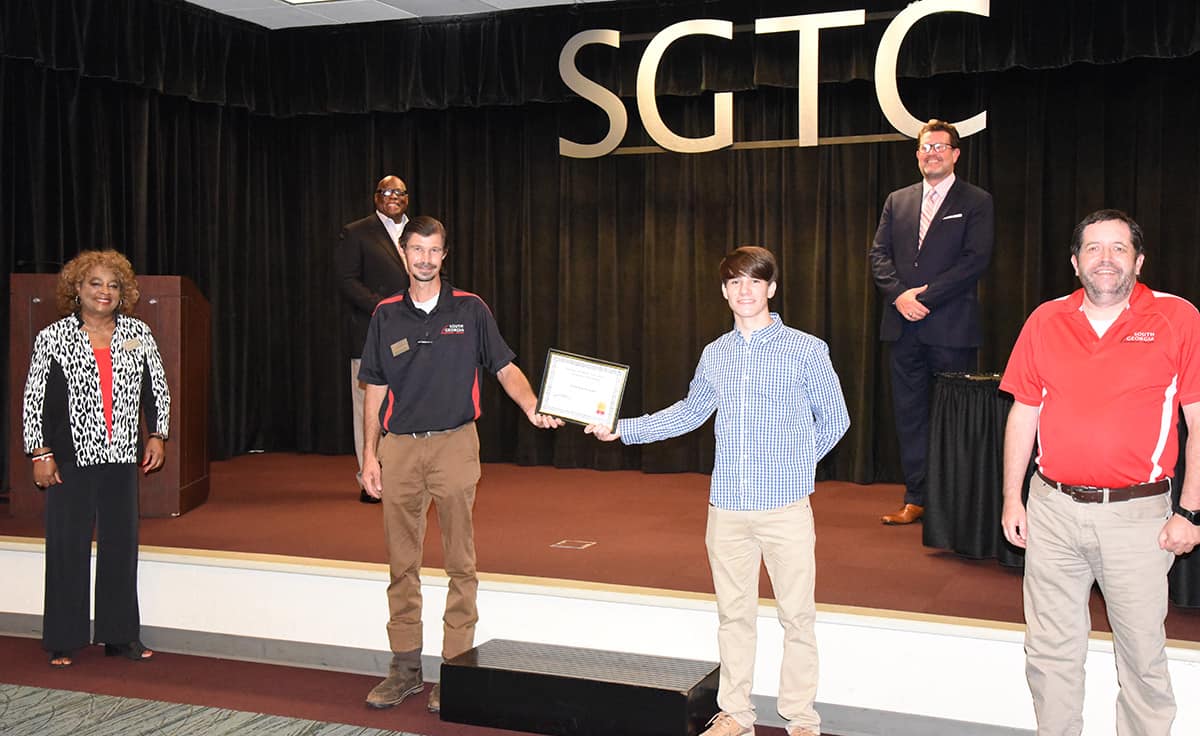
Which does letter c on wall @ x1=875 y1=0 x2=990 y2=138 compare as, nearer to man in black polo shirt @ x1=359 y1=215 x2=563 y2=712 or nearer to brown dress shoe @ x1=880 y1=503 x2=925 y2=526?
brown dress shoe @ x1=880 y1=503 x2=925 y2=526

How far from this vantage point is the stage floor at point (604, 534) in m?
4.52

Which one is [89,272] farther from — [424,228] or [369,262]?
[369,262]

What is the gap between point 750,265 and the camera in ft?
11.5

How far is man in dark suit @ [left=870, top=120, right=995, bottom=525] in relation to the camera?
518 centimetres

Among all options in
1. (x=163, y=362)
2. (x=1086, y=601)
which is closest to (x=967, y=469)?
(x=1086, y=601)

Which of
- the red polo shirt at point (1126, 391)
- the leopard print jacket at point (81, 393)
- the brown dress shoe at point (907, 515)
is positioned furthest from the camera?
the brown dress shoe at point (907, 515)

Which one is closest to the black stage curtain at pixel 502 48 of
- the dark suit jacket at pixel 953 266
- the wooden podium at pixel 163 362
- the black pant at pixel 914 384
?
the wooden podium at pixel 163 362

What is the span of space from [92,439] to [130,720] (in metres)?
1.11

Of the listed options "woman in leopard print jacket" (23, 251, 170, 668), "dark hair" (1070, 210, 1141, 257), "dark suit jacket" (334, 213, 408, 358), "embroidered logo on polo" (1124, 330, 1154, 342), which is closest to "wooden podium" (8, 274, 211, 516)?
"dark suit jacket" (334, 213, 408, 358)

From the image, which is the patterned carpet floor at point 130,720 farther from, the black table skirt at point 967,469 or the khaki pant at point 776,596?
the black table skirt at point 967,469

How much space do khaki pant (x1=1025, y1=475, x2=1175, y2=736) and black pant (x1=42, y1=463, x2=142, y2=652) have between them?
3.41 m

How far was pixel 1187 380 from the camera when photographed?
3.07 meters

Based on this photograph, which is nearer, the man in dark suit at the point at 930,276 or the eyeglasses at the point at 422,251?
the eyeglasses at the point at 422,251

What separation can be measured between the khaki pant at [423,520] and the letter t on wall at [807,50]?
319 cm
